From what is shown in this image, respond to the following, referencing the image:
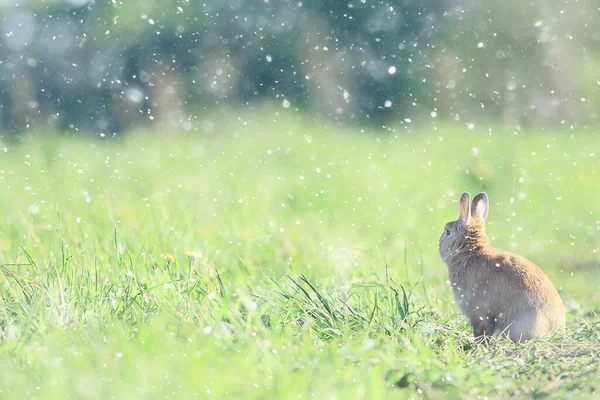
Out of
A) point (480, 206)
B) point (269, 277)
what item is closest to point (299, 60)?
point (480, 206)

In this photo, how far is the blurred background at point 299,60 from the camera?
1186cm

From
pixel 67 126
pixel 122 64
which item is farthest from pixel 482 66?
pixel 67 126

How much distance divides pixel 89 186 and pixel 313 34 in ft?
23.5

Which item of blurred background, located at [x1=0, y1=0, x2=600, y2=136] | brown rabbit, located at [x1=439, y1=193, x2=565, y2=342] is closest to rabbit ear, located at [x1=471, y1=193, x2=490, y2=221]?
brown rabbit, located at [x1=439, y1=193, x2=565, y2=342]

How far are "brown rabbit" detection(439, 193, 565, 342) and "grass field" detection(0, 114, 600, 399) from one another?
0.13m

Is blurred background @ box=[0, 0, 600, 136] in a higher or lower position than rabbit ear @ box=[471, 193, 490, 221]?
higher

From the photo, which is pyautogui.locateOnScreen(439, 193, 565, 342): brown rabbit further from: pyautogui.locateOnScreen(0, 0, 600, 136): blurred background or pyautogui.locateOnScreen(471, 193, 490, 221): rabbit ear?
pyautogui.locateOnScreen(0, 0, 600, 136): blurred background

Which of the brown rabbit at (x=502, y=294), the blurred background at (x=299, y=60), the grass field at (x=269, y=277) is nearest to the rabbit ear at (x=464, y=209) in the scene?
the brown rabbit at (x=502, y=294)

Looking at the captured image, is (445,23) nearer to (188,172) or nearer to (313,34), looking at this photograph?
(313,34)

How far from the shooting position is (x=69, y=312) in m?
3.20

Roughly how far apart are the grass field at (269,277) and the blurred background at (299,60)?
3564mm

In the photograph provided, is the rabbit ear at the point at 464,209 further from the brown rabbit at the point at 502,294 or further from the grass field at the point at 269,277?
the grass field at the point at 269,277

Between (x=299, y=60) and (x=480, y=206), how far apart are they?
885cm

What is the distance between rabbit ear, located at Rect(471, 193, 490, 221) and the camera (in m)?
4.29
